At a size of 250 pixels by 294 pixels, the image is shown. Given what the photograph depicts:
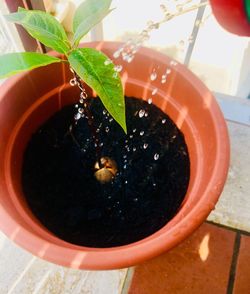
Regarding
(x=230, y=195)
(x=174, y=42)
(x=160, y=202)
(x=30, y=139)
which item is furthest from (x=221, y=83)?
(x=30, y=139)

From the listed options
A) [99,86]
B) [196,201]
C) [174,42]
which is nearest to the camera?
[99,86]

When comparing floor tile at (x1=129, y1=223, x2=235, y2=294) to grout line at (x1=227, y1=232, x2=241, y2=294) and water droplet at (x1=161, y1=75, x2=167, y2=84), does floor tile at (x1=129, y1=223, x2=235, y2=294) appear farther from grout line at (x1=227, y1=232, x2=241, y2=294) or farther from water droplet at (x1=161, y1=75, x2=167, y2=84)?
water droplet at (x1=161, y1=75, x2=167, y2=84)

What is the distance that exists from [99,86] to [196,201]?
30 centimetres

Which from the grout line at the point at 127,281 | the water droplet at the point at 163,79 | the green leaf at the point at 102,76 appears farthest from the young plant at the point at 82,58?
the grout line at the point at 127,281

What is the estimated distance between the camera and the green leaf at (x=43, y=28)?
1.62 feet

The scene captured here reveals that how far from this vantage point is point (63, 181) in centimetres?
78

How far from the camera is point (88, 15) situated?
521 millimetres

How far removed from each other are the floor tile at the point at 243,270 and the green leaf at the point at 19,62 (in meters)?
0.71

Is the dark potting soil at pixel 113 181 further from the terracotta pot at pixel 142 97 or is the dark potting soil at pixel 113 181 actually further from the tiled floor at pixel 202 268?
the tiled floor at pixel 202 268

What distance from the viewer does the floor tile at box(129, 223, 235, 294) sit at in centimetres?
84

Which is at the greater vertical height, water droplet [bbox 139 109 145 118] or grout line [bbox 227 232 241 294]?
water droplet [bbox 139 109 145 118]

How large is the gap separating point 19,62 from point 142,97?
38cm

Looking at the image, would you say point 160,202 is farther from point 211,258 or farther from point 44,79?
point 44,79

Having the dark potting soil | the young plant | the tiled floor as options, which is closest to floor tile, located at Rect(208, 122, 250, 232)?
the tiled floor
